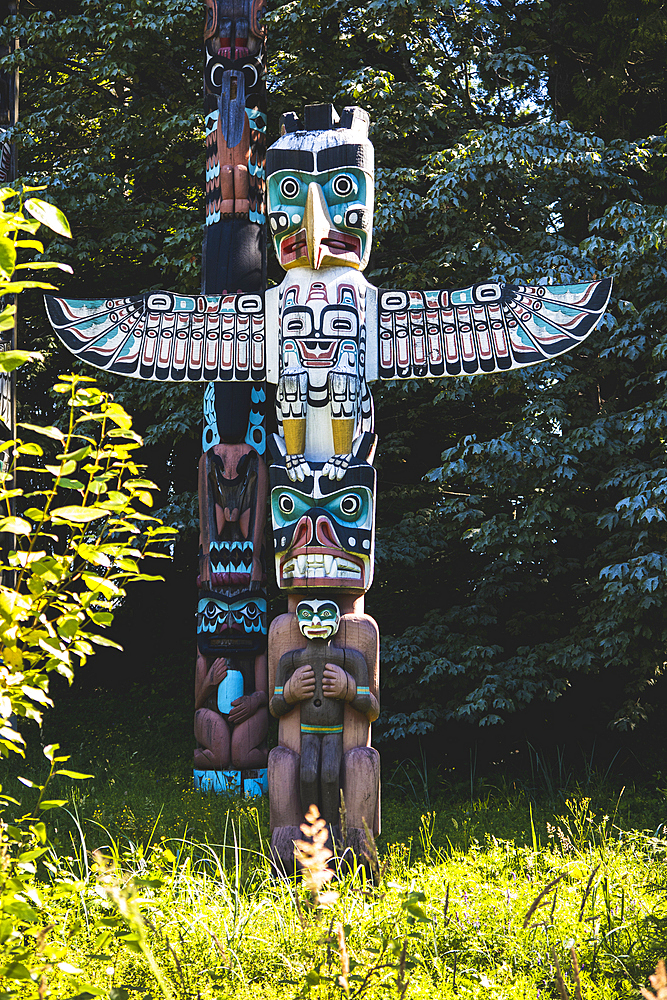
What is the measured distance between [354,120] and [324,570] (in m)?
3.01

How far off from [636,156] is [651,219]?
2.80ft

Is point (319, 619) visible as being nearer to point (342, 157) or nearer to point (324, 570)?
point (324, 570)

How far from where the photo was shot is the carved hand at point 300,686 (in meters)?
4.89

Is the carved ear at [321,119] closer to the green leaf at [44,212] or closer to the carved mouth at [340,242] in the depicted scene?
the carved mouth at [340,242]

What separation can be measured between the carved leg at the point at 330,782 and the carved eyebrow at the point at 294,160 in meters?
3.53

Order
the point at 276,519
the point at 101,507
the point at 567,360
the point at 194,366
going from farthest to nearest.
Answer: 1. the point at 567,360
2. the point at 194,366
3. the point at 276,519
4. the point at 101,507

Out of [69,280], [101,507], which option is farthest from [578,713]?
[69,280]

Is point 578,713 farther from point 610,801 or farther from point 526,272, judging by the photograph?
point 526,272

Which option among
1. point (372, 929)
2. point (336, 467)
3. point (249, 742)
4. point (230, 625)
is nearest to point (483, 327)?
point (336, 467)

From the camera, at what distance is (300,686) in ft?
16.1

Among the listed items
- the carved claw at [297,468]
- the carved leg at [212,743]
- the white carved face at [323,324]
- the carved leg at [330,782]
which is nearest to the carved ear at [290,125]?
the white carved face at [323,324]

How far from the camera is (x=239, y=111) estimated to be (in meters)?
7.70

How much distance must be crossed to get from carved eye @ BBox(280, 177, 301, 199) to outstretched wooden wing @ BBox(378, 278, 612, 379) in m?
0.85

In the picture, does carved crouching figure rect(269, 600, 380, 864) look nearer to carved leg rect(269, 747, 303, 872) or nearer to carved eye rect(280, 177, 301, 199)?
carved leg rect(269, 747, 303, 872)
